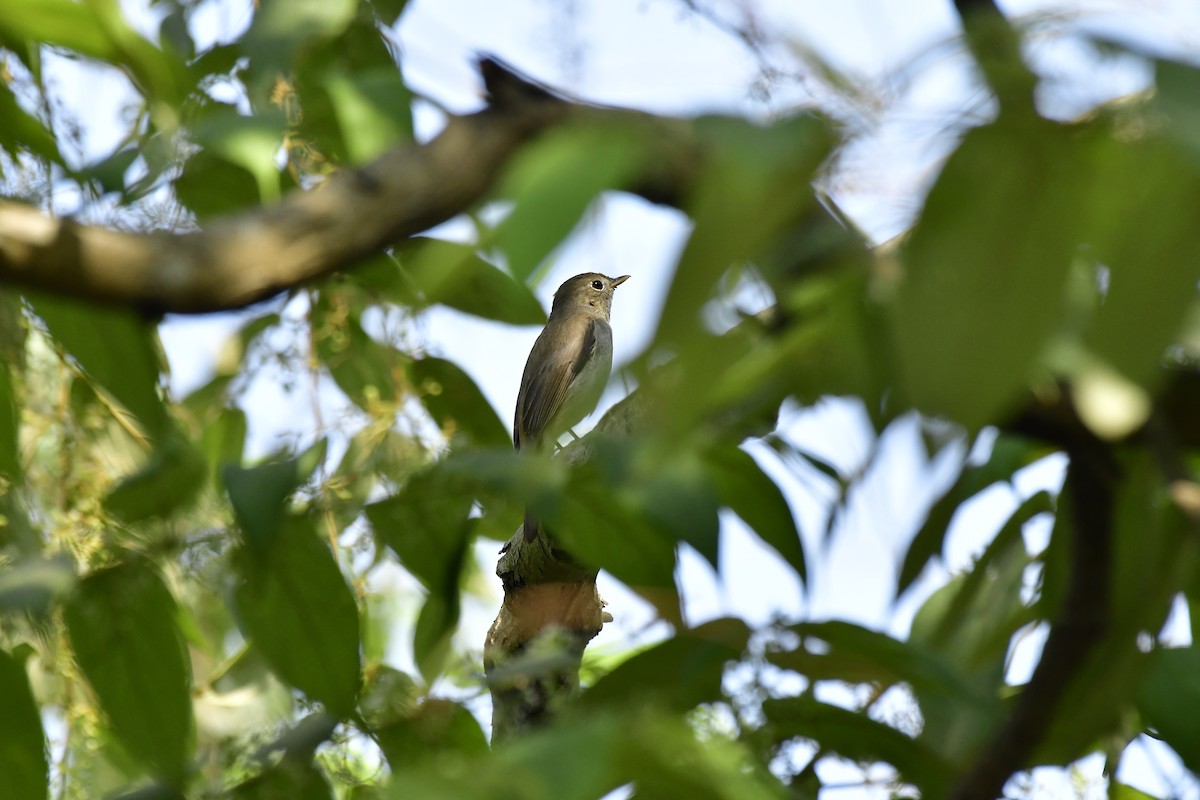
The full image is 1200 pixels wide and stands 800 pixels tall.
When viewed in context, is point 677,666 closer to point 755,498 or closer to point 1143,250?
point 755,498

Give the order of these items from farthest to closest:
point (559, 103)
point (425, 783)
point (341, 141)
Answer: point (341, 141) → point (559, 103) → point (425, 783)

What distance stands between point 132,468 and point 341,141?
1368 millimetres

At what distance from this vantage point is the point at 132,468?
328 centimetres

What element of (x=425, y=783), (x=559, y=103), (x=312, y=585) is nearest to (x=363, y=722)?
(x=312, y=585)

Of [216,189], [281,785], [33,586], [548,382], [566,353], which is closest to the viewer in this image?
[33,586]

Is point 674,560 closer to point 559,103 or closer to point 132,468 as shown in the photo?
point 559,103

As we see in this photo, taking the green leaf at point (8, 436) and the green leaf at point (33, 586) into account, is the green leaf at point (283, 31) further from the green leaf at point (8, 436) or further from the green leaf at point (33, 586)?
the green leaf at point (8, 436)

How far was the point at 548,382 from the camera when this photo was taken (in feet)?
27.0

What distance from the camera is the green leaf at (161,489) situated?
1750 mm

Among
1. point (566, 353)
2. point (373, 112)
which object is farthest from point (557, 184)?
point (566, 353)

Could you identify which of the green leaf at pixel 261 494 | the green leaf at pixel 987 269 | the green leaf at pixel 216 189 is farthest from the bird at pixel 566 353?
the green leaf at pixel 987 269

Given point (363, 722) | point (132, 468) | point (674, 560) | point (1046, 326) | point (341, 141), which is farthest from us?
point (132, 468)

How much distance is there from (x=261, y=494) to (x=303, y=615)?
0.22 m

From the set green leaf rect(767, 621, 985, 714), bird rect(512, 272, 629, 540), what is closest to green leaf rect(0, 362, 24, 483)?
green leaf rect(767, 621, 985, 714)
